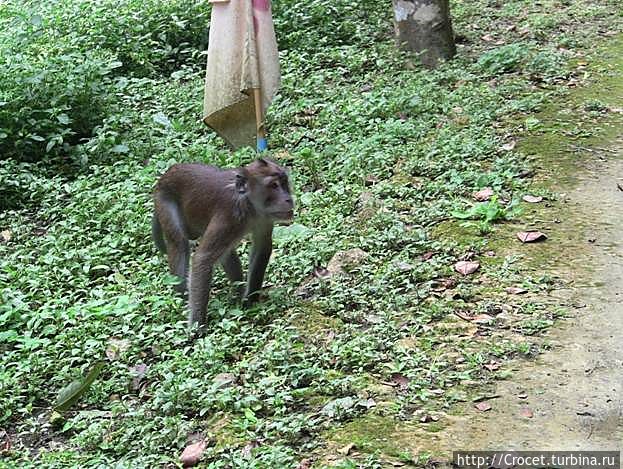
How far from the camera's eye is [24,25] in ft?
39.3

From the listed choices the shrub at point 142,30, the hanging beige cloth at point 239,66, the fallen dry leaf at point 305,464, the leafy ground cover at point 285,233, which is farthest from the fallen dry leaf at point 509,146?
the shrub at point 142,30

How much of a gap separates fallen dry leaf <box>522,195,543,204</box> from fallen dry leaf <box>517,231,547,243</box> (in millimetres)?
547

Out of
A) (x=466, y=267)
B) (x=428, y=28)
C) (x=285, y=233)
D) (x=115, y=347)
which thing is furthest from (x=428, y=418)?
(x=428, y=28)

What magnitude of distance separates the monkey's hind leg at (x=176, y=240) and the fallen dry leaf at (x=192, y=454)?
6.50 feet

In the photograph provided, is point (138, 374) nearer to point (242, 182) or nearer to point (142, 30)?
point (242, 182)

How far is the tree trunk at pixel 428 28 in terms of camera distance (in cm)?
1023

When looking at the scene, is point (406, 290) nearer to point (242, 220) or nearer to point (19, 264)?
point (242, 220)

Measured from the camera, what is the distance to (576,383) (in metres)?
4.39

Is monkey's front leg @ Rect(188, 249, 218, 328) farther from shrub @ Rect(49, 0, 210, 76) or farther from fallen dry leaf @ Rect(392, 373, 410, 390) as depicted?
shrub @ Rect(49, 0, 210, 76)

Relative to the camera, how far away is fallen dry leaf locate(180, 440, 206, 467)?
4203mm

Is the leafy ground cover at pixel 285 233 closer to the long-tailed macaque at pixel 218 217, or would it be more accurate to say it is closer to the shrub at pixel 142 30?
the shrub at pixel 142 30

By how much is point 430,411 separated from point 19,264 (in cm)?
397

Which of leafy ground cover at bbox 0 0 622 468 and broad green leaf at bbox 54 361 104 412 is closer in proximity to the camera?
leafy ground cover at bbox 0 0 622 468

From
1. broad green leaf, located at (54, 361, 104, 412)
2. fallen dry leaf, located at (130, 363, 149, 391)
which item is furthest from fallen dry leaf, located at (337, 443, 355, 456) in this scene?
broad green leaf, located at (54, 361, 104, 412)
